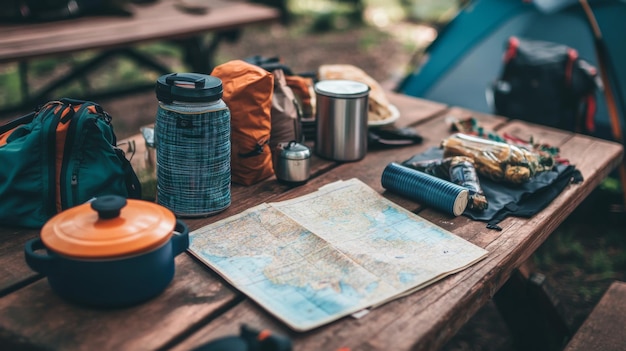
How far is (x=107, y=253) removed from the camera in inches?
41.6

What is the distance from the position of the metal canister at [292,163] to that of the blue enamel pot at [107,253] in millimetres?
582

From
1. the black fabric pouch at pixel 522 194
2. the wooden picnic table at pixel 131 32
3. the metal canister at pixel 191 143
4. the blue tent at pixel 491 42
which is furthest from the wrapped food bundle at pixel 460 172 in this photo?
the wooden picnic table at pixel 131 32

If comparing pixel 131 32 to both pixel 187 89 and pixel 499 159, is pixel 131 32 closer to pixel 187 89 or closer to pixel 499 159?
pixel 187 89

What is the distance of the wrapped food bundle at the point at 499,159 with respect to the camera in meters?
1.76

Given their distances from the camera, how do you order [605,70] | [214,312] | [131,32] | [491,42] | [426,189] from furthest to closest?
[491,42]
[131,32]
[605,70]
[426,189]
[214,312]

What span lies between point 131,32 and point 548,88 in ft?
7.30

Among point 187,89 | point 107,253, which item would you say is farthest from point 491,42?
point 107,253

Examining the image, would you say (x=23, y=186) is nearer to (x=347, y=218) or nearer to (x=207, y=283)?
(x=207, y=283)

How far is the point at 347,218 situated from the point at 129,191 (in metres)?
0.56

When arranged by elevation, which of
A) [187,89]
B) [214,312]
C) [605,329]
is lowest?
[605,329]

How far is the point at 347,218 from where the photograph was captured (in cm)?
156

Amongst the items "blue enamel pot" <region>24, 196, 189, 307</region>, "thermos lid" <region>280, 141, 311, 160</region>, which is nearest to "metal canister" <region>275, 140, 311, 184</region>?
"thermos lid" <region>280, 141, 311, 160</region>

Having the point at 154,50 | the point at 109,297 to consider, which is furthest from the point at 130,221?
the point at 154,50

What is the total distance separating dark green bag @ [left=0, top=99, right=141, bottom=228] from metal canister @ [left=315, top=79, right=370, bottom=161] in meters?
0.67
